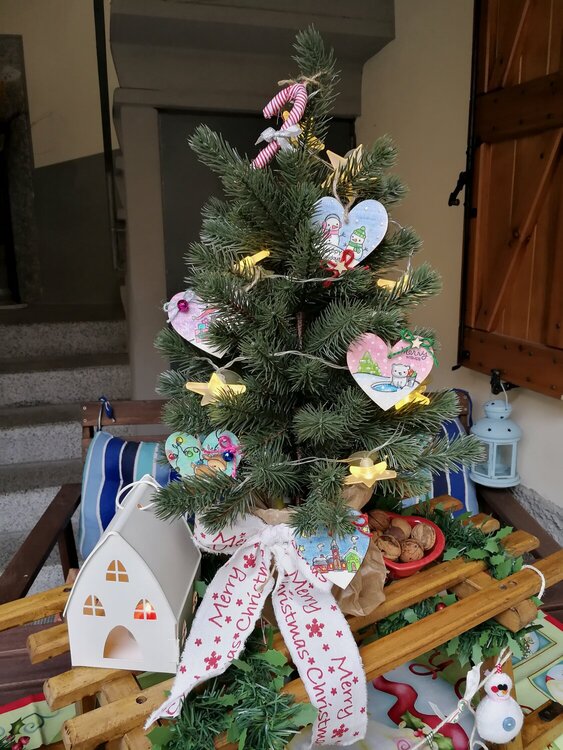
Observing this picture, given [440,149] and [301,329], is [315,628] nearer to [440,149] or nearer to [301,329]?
[301,329]

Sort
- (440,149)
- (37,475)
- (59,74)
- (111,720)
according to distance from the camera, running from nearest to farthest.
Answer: (111,720)
(440,149)
(37,475)
(59,74)

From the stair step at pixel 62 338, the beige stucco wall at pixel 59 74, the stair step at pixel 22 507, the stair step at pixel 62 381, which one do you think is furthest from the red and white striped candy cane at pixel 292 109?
the beige stucco wall at pixel 59 74

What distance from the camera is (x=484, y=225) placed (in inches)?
59.9

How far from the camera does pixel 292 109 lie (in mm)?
609

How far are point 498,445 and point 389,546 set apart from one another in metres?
0.87

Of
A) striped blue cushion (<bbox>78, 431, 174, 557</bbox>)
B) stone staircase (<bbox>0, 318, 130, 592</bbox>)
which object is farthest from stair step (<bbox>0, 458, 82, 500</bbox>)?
striped blue cushion (<bbox>78, 431, 174, 557</bbox>)

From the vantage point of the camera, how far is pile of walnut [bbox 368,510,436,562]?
0.72m

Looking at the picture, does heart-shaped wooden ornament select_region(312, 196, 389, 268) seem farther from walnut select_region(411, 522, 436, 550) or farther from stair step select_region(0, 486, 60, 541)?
stair step select_region(0, 486, 60, 541)

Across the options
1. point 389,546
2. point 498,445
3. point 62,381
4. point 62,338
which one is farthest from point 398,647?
point 62,338

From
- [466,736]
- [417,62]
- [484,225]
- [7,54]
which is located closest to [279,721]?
[466,736]

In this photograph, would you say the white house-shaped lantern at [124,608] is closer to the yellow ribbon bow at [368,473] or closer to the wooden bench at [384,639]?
the wooden bench at [384,639]

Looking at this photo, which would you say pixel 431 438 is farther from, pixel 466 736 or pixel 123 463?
pixel 123 463

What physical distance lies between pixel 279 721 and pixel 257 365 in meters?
0.35

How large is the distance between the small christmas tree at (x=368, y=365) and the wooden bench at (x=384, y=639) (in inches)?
11.1
